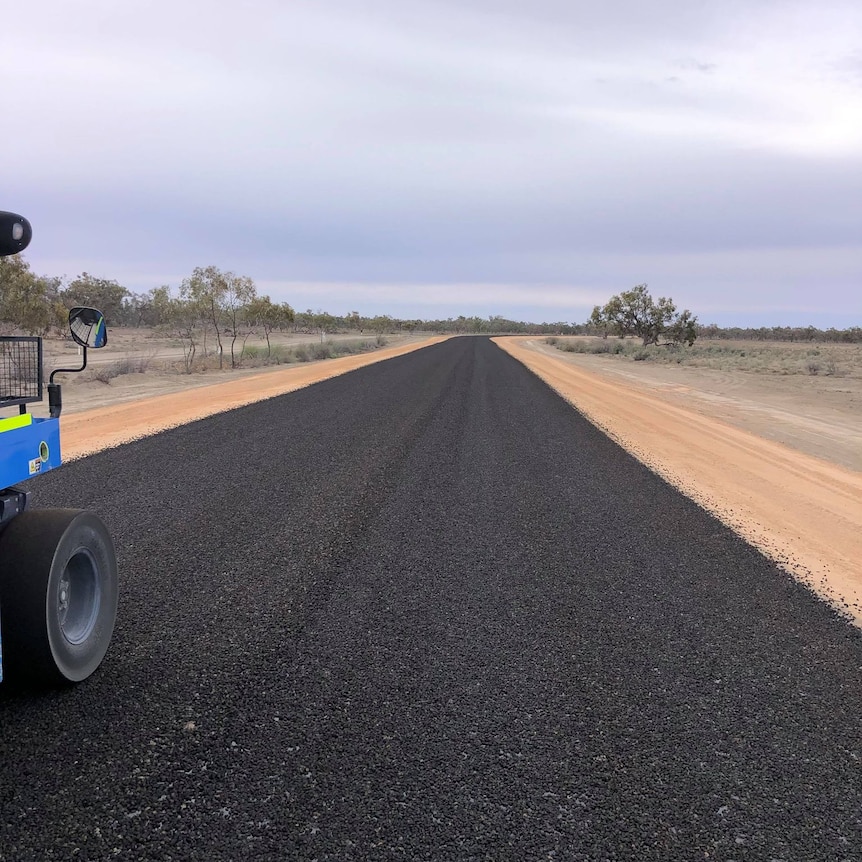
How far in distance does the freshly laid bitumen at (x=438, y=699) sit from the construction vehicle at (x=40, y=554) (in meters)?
0.21

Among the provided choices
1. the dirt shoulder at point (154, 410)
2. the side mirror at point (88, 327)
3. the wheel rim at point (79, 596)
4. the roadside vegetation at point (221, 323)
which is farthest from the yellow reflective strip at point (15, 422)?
the roadside vegetation at point (221, 323)

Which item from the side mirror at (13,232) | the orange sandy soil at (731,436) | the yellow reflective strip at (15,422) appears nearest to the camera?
the side mirror at (13,232)

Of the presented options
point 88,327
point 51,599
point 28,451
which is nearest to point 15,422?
point 28,451

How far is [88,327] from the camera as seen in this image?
3.40 m

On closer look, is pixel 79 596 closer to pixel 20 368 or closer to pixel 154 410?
pixel 20 368

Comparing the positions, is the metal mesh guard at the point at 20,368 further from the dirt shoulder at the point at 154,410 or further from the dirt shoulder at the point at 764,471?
the dirt shoulder at the point at 154,410

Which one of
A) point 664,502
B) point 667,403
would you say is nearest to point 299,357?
point 667,403

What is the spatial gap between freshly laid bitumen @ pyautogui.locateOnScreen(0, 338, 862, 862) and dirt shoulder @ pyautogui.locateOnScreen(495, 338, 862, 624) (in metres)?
0.56

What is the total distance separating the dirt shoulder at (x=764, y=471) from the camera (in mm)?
6242

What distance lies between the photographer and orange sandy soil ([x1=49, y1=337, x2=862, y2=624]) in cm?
677

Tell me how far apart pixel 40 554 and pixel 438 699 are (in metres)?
2.07

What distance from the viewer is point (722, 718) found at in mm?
3373

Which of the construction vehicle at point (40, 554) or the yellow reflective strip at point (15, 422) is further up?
the yellow reflective strip at point (15, 422)

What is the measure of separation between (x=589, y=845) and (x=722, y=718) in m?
1.28
